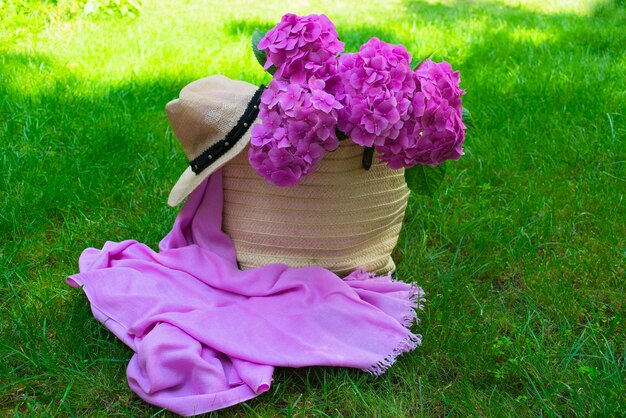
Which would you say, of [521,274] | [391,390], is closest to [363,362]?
[391,390]

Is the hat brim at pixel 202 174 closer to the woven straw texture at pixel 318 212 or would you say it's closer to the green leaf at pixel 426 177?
the woven straw texture at pixel 318 212

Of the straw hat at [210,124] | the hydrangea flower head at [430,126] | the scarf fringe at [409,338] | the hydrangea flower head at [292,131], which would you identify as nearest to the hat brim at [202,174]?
the straw hat at [210,124]

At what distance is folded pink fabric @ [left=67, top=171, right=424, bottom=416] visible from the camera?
1929 millimetres

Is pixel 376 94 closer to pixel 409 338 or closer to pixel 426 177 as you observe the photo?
pixel 426 177

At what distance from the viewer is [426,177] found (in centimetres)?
222

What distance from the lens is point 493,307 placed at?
233cm

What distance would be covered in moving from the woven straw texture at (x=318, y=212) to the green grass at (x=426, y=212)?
303mm

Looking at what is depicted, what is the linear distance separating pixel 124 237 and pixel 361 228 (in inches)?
36.1

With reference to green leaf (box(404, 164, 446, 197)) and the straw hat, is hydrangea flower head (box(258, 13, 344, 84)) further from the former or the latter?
green leaf (box(404, 164, 446, 197))

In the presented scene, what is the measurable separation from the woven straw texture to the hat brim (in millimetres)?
87

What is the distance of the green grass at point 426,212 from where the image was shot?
197cm

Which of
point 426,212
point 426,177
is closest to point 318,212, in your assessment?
point 426,177

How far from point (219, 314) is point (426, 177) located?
712 mm

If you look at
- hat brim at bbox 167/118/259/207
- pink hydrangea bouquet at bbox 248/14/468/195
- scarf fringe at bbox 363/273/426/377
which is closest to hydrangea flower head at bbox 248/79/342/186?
pink hydrangea bouquet at bbox 248/14/468/195
